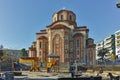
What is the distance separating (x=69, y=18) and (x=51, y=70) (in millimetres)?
36897

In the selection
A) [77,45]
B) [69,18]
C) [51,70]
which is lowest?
[51,70]

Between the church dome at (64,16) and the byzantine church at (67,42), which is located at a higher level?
the church dome at (64,16)

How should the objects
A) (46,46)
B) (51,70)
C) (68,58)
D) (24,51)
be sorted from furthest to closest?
1. (24,51)
2. (46,46)
3. (68,58)
4. (51,70)

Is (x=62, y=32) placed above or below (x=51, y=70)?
above

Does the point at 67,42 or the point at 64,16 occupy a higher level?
the point at 64,16

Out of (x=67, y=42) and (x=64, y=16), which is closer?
(x=67, y=42)

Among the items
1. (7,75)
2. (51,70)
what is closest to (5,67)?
(51,70)

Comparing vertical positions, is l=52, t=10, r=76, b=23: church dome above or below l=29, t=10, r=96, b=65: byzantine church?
above

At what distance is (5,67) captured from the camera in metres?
74.9

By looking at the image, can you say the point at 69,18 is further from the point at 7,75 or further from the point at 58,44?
the point at 7,75

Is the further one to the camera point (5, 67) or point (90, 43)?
point (90, 43)

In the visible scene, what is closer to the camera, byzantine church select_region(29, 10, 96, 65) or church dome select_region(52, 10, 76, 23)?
byzantine church select_region(29, 10, 96, 65)

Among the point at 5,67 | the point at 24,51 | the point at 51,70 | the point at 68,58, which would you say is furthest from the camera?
the point at 24,51

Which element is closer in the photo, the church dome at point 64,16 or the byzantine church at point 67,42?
the byzantine church at point 67,42
